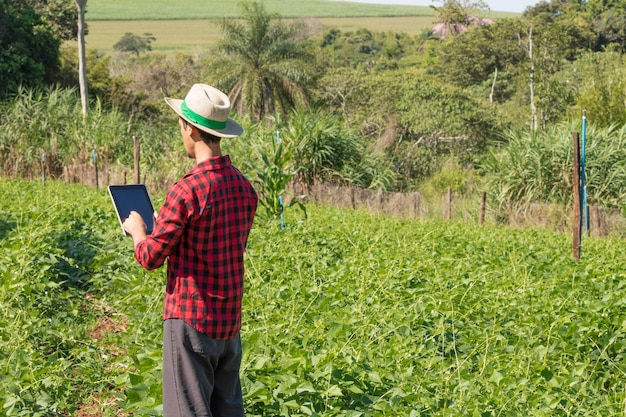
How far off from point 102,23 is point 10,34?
77591 millimetres

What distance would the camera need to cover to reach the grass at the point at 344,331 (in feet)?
14.8

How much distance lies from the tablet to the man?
0.09m

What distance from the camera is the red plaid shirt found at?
138 inches

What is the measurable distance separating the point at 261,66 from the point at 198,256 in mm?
26554

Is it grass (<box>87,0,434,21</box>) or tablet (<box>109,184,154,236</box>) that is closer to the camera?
tablet (<box>109,184,154,236</box>)

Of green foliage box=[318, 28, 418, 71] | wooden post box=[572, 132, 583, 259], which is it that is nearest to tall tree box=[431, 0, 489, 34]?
green foliage box=[318, 28, 418, 71]

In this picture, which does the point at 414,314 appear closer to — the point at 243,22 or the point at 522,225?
the point at 522,225

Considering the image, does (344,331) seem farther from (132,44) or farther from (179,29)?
(179,29)

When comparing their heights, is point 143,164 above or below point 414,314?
below

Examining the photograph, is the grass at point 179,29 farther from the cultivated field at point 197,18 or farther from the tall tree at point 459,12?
the tall tree at point 459,12

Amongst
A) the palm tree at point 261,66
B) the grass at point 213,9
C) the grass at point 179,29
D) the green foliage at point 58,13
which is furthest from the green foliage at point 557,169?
the grass at point 213,9

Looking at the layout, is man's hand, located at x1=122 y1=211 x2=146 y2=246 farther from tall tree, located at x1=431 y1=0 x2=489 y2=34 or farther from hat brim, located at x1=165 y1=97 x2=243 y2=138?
tall tree, located at x1=431 y1=0 x2=489 y2=34

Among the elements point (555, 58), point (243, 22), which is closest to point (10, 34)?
point (243, 22)

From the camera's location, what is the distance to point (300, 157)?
64.2 feet
